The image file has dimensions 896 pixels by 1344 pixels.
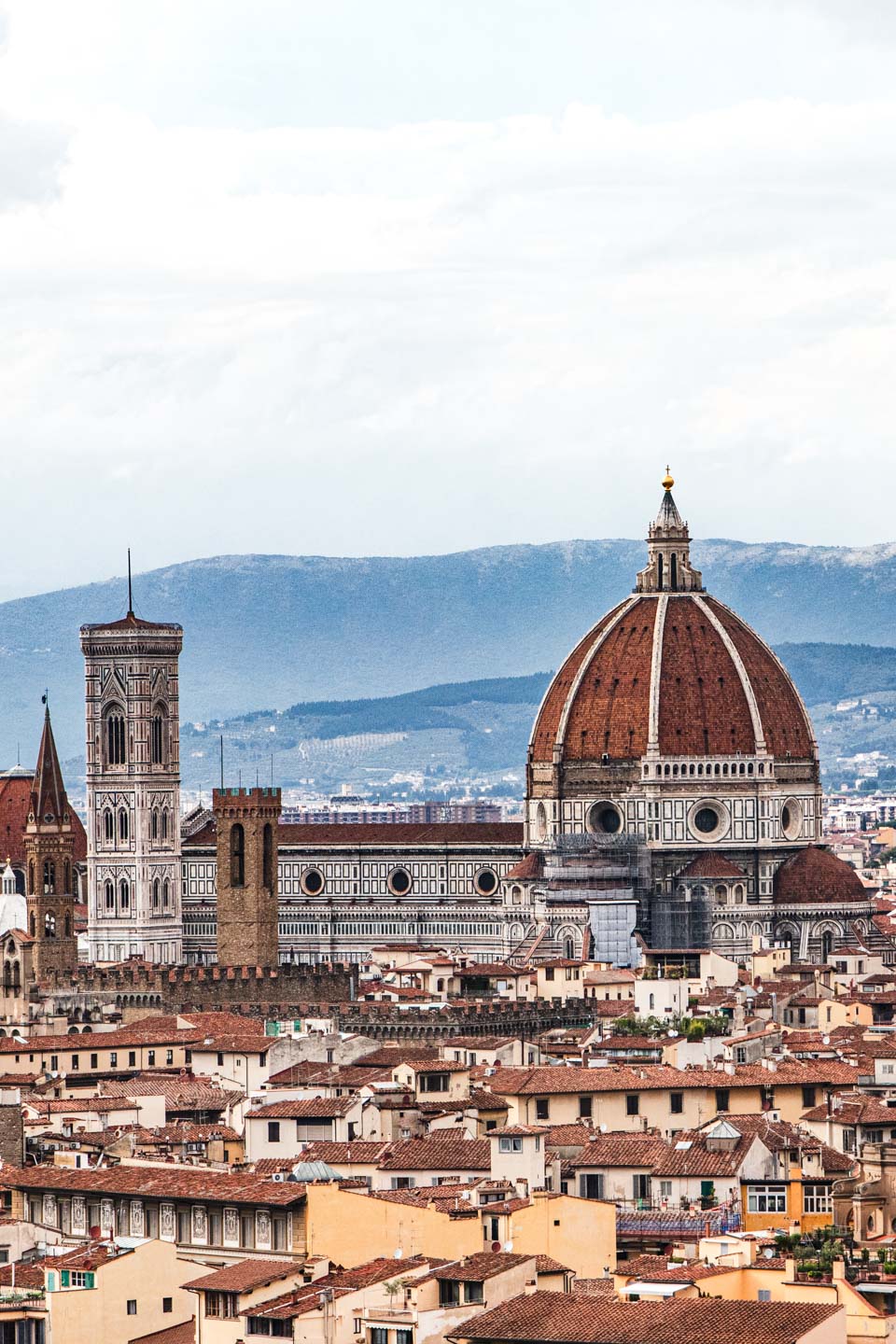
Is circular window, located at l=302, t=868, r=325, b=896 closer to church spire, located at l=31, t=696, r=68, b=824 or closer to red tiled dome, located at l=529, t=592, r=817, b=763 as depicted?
red tiled dome, located at l=529, t=592, r=817, b=763

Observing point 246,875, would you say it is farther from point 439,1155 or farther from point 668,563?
point 439,1155

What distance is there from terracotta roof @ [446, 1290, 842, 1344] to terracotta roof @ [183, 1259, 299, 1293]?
3091mm

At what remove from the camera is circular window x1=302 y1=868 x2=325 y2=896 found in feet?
475

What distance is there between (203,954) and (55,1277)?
94226mm

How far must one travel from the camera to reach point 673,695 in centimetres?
13800

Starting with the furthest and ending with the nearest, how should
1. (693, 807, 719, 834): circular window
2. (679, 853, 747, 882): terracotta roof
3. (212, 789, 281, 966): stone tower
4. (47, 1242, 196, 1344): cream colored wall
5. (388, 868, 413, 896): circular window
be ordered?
(388, 868, 413, 896): circular window < (693, 807, 719, 834): circular window < (679, 853, 747, 882): terracotta roof < (212, 789, 281, 966): stone tower < (47, 1242, 196, 1344): cream colored wall

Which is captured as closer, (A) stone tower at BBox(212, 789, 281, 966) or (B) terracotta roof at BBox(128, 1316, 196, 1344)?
(B) terracotta roof at BBox(128, 1316, 196, 1344)

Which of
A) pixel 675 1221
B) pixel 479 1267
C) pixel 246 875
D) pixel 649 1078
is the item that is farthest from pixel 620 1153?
A: pixel 246 875

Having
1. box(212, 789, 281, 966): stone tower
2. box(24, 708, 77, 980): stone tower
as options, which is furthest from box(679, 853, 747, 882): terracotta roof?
box(24, 708, 77, 980): stone tower

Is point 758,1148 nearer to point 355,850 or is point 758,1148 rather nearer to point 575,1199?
point 575,1199

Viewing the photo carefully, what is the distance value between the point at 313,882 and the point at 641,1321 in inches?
4037

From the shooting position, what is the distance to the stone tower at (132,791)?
14325 cm

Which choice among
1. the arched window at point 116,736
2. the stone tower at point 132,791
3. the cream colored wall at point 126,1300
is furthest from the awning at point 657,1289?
the arched window at point 116,736

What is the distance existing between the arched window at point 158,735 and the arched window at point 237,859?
35.4 ft
